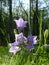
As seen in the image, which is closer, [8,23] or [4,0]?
[8,23]

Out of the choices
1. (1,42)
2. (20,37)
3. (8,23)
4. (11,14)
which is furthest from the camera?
(11,14)

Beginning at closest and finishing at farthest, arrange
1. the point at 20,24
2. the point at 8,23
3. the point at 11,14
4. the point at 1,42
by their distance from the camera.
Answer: the point at 20,24 → the point at 1,42 → the point at 8,23 → the point at 11,14

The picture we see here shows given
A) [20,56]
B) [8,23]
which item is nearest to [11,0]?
[8,23]

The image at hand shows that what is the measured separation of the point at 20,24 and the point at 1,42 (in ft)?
23.4

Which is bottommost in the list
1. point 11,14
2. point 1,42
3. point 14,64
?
point 1,42

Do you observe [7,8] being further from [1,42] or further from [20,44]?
[20,44]

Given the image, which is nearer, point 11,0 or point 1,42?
point 1,42

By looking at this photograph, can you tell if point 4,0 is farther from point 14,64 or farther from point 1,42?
point 14,64

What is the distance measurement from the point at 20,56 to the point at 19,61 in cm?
5

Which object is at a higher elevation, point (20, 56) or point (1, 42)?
point (20, 56)

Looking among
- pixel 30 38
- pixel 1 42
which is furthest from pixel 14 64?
pixel 1 42

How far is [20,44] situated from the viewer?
3.34 feet

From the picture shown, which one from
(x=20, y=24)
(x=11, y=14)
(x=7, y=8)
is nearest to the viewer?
(x=20, y=24)

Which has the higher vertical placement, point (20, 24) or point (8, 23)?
point (20, 24)
